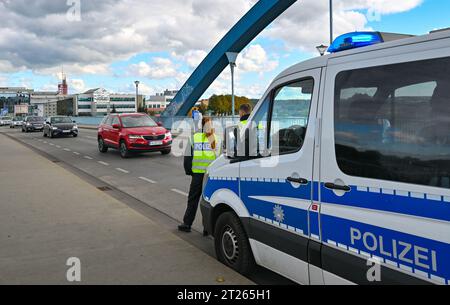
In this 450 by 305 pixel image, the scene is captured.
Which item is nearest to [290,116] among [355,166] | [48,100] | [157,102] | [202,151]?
[355,166]

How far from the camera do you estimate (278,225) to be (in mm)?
3354

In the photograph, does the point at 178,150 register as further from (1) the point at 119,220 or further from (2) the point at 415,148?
(2) the point at 415,148

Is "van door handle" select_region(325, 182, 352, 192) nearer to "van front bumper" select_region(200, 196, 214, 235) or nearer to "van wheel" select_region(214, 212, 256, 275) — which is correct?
"van wheel" select_region(214, 212, 256, 275)

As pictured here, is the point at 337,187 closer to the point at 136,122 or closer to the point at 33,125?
the point at 136,122

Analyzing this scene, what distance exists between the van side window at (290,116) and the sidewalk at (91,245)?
1413 mm

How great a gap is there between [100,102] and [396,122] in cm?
16129

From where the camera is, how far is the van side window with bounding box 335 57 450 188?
2.25 meters

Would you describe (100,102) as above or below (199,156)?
above

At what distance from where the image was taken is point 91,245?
5.03m

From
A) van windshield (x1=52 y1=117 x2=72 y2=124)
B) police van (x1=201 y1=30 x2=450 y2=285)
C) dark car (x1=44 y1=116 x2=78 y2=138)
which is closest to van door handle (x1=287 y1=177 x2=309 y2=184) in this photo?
police van (x1=201 y1=30 x2=450 y2=285)

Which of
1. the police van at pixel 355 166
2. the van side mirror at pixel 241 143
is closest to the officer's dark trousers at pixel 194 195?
the van side mirror at pixel 241 143

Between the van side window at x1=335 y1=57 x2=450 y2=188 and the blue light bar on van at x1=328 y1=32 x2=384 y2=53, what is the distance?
367 millimetres

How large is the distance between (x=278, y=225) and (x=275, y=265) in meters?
0.40
